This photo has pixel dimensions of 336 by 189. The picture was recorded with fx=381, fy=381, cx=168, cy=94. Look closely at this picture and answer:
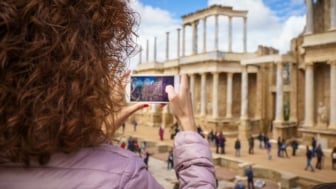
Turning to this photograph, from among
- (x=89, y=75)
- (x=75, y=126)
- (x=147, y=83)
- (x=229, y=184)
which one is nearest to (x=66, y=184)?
(x=75, y=126)

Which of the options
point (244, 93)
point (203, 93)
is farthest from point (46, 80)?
point (203, 93)

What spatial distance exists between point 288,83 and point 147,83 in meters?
18.8

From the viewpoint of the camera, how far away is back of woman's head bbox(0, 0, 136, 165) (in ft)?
3.09

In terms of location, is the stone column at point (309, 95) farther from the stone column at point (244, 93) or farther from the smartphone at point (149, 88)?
the smartphone at point (149, 88)

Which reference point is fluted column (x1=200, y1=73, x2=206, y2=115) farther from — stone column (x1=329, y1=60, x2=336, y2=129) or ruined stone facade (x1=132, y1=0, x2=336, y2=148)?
stone column (x1=329, y1=60, x2=336, y2=129)

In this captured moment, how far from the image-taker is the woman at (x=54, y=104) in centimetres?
93

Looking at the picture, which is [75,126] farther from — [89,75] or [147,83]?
[147,83]

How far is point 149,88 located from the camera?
2.16 meters

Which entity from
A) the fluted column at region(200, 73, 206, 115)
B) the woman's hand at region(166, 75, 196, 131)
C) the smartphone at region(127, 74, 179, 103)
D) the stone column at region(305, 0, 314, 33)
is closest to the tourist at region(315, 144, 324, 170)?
the stone column at region(305, 0, 314, 33)

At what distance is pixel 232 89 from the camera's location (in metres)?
22.7

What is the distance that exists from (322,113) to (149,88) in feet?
43.2

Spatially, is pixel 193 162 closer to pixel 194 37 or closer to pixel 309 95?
pixel 309 95

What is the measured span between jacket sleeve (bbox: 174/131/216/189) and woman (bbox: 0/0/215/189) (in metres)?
0.24

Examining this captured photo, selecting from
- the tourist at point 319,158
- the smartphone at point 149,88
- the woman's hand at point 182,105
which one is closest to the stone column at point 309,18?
the tourist at point 319,158
